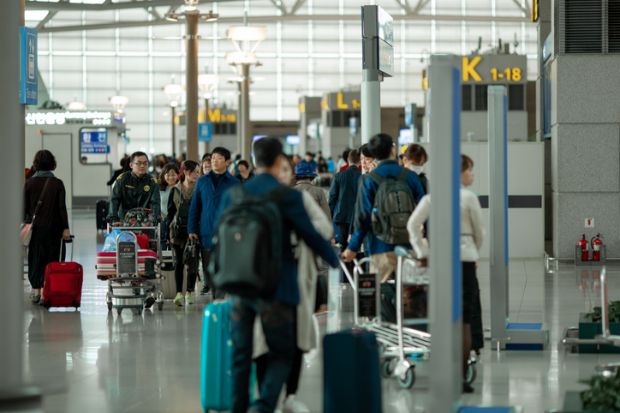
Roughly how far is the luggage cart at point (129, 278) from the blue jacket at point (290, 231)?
21.1ft

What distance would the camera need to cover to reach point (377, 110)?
40.4 ft

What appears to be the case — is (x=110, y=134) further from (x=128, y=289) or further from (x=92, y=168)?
(x=128, y=289)

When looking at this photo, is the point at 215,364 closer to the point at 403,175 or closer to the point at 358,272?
the point at 358,272

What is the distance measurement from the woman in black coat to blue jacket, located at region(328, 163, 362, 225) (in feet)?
10.4

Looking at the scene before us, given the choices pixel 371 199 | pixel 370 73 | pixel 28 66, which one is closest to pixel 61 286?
pixel 28 66

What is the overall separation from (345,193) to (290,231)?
323 inches

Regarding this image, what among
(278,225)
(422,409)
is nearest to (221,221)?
(278,225)

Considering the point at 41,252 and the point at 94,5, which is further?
the point at 94,5

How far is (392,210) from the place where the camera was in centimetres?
913

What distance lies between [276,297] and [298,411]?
1.11 m

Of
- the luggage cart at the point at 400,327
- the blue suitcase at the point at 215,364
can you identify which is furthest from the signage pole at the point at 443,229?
the luggage cart at the point at 400,327

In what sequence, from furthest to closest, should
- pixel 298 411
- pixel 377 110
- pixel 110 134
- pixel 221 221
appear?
pixel 110 134 < pixel 377 110 < pixel 298 411 < pixel 221 221

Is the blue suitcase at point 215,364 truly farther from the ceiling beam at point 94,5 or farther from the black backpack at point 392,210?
the ceiling beam at point 94,5

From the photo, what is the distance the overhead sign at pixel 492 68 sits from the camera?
37975mm
